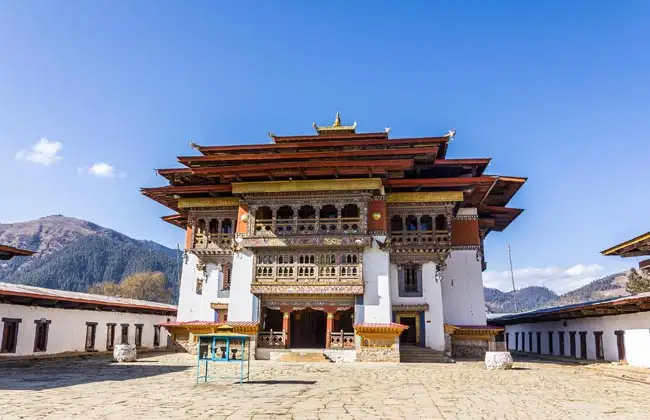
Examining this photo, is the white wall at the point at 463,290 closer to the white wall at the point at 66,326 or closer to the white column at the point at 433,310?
the white column at the point at 433,310

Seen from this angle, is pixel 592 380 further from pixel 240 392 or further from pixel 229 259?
pixel 229 259

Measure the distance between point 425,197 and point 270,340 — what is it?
10615 millimetres

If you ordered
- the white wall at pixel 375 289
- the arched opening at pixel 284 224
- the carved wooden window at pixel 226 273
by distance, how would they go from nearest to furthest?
the white wall at pixel 375 289 < the arched opening at pixel 284 224 < the carved wooden window at pixel 226 273

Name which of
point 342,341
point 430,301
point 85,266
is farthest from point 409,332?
point 85,266

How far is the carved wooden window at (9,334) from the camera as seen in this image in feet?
73.6

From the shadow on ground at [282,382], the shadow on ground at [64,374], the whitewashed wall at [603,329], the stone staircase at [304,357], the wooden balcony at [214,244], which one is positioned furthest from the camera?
the wooden balcony at [214,244]

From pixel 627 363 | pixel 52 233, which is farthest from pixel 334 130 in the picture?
pixel 52 233

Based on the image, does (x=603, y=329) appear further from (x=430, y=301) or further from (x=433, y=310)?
(x=430, y=301)

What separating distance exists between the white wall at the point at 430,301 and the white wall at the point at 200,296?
30.7ft

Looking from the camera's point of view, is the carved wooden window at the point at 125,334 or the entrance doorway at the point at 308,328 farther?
the carved wooden window at the point at 125,334

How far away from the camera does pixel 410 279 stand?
85.6ft

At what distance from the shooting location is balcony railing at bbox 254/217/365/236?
78.9 ft

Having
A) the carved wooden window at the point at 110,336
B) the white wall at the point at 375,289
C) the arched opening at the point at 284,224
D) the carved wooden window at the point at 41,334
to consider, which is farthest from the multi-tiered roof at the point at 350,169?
the carved wooden window at the point at 41,334

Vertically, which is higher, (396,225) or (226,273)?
(396,225)
